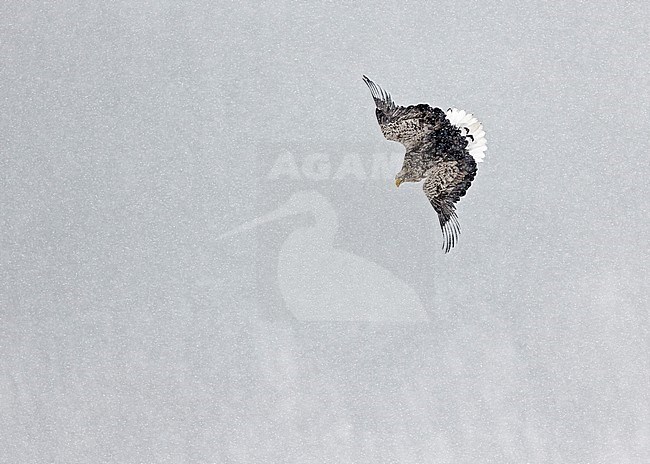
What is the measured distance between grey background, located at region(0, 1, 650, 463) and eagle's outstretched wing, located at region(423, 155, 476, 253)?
2.3 inches

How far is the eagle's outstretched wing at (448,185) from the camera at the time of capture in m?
2.18

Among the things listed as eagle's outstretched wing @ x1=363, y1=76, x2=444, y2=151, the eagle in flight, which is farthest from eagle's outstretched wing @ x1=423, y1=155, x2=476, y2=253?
eagle's outstretched wing @ x1=363, y1=76, x2=444, y2=151

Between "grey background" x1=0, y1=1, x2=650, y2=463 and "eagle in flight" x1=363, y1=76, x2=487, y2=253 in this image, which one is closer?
"eagle in flight" x1=363, y1=76, x2=487, y2=253

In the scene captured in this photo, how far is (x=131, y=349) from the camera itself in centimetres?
233

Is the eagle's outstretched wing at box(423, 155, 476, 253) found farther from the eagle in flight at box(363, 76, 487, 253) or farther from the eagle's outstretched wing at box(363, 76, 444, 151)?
the eagle's outstretched wing at box(363, 76, 444, 151)

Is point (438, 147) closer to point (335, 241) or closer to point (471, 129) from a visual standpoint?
point (471, 129)

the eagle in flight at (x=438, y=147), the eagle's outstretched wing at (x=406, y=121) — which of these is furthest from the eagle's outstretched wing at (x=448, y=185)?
the eagle's outstretched wing at (x=406, y=121)

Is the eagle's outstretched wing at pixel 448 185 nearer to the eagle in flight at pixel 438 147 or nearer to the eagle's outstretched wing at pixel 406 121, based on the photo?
the eagle in flight at pixel 438 147

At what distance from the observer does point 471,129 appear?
222 centimetres

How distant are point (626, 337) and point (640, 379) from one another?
5.8 inches

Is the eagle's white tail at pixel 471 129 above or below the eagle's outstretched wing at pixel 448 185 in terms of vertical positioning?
above

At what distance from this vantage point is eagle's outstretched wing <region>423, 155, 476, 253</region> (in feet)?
7.15

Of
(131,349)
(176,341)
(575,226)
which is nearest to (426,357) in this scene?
(575,226)

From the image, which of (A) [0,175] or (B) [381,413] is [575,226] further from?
(A) [0,175]
